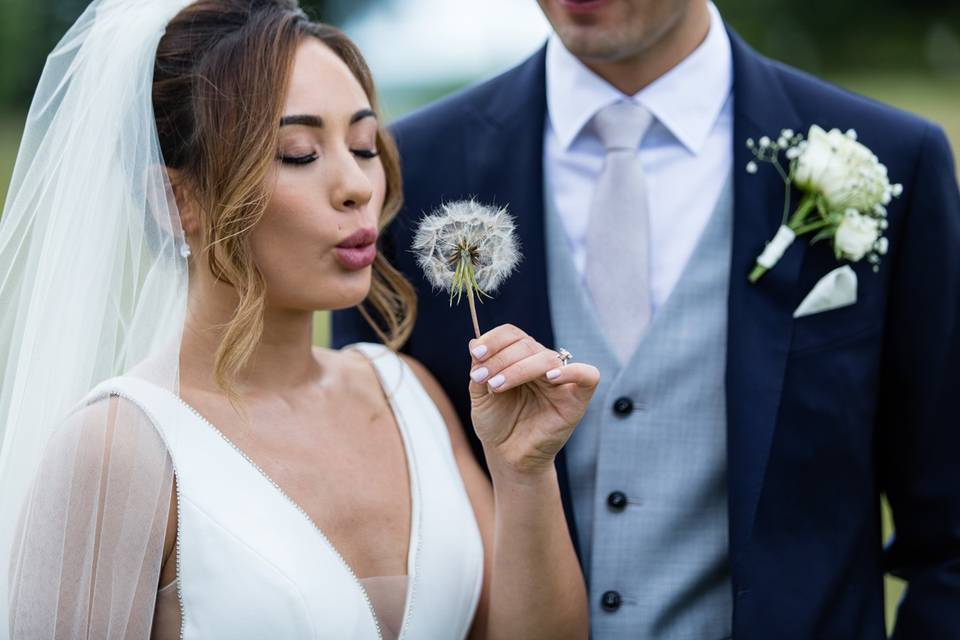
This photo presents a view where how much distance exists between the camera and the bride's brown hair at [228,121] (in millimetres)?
2611

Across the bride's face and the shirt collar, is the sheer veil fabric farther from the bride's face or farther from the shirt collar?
the shirt collar

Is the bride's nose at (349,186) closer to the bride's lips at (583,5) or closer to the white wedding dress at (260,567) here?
the white wedding dress at (260,567)

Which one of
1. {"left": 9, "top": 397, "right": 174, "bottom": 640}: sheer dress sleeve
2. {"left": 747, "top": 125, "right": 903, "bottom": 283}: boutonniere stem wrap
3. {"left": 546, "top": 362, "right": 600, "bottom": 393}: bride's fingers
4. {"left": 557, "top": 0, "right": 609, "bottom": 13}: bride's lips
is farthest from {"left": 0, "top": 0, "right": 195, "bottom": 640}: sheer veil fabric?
{"left": 747, "top": 125, "right": 903, "bottom": 283}: boutonniere stem wrap

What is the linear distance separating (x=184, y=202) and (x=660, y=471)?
1321 mm

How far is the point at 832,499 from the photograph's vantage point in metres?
3.15

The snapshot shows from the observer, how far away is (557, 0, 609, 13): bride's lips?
10.3 feet

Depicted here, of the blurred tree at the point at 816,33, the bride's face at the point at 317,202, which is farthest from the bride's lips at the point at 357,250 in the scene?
the blurred tree at the point at 816,33

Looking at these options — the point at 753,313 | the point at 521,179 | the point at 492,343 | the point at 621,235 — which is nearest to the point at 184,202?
the point at 492,343

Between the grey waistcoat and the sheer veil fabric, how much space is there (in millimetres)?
1071

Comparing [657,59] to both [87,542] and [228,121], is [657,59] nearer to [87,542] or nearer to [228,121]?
[228,121]

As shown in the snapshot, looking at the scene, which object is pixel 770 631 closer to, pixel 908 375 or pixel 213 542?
pixel 908 375

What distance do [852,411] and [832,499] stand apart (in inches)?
9.2

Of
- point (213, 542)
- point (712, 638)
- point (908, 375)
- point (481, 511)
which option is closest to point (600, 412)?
point (481, 511)

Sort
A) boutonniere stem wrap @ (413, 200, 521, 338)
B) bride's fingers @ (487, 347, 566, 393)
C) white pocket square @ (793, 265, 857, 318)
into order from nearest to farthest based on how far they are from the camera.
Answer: bride's fingers @ (487, 347, 566, 393) < boutonniere stem wrap @ (413, 200, 521, 338) < white pocket square @ (793, 265, 857, 318)
